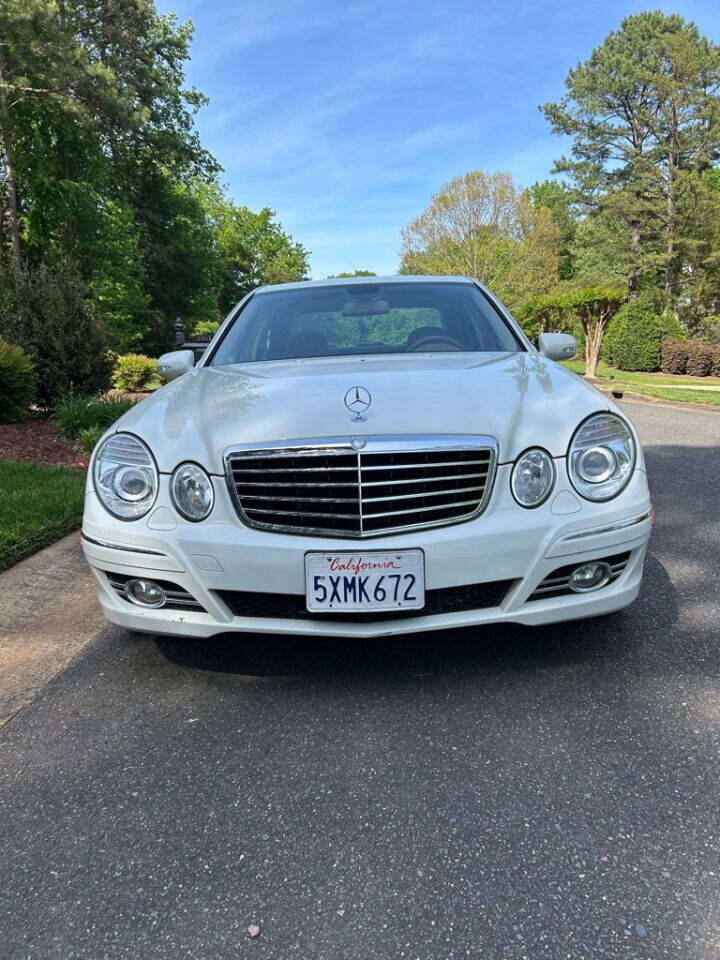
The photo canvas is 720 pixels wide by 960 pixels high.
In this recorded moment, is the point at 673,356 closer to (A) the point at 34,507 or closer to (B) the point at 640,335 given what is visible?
(B) the point at 640,335

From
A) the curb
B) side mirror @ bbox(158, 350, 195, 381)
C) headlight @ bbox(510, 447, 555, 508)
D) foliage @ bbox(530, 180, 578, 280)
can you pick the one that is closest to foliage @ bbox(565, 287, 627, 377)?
the curb

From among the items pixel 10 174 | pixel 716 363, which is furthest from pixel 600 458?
pixel 10 174

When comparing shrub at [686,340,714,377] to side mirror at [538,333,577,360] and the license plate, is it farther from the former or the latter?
the license plate

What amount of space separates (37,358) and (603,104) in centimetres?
3807

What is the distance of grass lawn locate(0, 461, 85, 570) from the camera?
12.5ft

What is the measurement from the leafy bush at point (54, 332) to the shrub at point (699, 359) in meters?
18.7

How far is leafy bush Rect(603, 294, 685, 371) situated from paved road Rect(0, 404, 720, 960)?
2275 centimetres

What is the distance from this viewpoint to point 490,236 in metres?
34.3

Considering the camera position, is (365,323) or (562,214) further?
(562,214)

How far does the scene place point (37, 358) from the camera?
856 centimetres

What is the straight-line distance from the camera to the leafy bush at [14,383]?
24.4 ft

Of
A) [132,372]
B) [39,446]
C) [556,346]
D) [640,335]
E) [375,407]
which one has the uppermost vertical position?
[556,346]

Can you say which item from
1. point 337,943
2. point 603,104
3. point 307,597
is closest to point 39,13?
point 307,597

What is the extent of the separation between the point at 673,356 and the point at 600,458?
22.4m
